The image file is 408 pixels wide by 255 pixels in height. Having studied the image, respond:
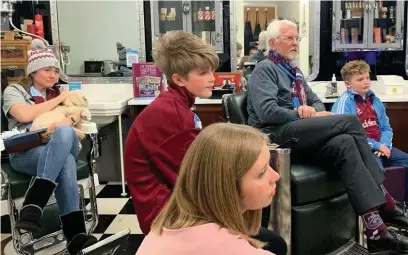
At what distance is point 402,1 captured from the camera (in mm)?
4180

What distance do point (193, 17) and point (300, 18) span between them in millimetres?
955

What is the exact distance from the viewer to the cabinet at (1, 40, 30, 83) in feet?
12.3

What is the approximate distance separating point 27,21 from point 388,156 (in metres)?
3.23

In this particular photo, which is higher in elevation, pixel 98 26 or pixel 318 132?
pixel 98 26

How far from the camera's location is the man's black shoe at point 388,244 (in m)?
2.52

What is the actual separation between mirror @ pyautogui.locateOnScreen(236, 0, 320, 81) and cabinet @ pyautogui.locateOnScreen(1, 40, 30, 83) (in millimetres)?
1820

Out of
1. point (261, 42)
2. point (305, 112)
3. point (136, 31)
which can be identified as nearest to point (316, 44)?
point (261, 42)

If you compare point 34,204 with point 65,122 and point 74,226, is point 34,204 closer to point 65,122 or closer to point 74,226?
point 74,226

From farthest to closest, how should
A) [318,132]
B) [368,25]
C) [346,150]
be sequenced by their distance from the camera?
[368,25]
[318,132]
[346,150]

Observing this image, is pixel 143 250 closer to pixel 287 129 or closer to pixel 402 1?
pixel 287 129

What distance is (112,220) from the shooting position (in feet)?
10.8

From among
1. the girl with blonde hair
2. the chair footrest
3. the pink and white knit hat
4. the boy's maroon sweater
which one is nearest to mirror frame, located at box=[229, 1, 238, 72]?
the pink and white knit hat

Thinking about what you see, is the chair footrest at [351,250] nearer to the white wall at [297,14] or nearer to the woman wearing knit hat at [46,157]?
the woman wearing knit hat at [46,157]

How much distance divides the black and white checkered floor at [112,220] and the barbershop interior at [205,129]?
2cm
